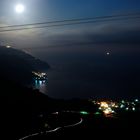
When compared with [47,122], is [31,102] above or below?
above

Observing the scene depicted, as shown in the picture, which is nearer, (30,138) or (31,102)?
(30,138)

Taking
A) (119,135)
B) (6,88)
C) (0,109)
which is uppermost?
(6,88)

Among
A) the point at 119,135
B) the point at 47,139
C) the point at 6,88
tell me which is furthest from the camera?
the point at 6,88

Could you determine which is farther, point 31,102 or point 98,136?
point 31,102

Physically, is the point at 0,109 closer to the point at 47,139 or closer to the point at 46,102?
the point at 46,102

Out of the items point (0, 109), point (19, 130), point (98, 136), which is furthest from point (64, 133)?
point (0, 109)

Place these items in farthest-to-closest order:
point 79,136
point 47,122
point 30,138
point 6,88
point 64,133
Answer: point 6,88, point 47,122, point 79,136, point 64,133, point 30,138

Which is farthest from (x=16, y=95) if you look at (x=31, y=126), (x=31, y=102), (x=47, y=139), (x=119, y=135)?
(x=47, y=139)

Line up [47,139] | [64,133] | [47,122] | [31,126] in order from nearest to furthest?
1. [47,139]
2. [64,133]
3. [47,122]
4. [31,126]

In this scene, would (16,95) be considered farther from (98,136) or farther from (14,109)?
(98,136)
